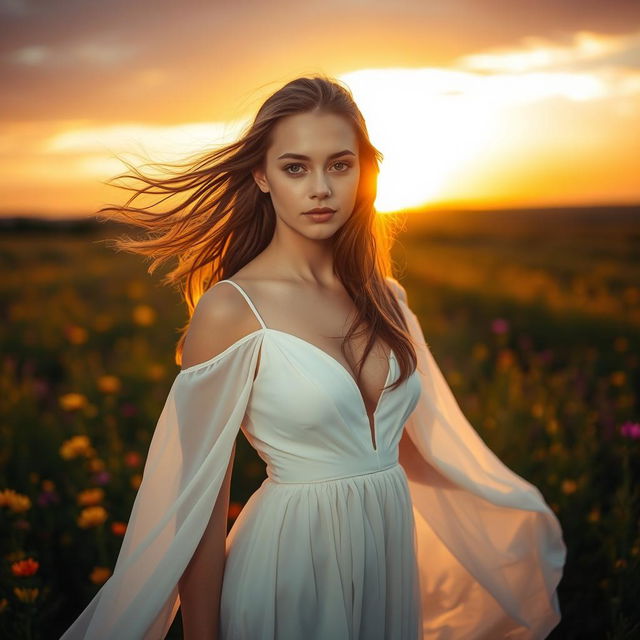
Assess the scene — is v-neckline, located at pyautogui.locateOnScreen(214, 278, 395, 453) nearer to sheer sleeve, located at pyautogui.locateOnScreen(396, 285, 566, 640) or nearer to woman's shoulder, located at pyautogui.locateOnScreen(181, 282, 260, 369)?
woman's shoulder, located at pyautogui.locateOnScreen(181, 282, 260, 369)

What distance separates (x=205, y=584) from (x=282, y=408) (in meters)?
0.51

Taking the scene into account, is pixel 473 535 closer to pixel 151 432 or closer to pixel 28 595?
pixel 28 595

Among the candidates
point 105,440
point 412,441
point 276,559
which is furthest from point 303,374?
point 105,440

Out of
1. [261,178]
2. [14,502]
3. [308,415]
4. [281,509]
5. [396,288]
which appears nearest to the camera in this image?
[308,415]

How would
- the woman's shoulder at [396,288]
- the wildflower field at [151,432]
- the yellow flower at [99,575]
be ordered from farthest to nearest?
the wildflower field at [151,432], the yellow flower at [99,575], the woman's shoulder at [396,288]

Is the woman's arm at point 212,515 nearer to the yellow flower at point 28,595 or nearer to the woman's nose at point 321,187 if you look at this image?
the woman's nose at point 321,187

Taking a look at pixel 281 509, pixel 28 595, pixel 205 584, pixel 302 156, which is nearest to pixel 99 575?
A: pixel 28 595

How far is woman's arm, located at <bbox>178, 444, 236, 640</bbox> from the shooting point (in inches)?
68.1

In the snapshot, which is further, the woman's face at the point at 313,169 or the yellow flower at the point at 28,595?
the yellow flower at the point at 28,595

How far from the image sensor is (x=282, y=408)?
1706mm

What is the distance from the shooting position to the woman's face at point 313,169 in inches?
71.2

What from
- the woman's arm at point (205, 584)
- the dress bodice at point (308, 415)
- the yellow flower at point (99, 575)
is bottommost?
the yellow flower at point (99, 575)

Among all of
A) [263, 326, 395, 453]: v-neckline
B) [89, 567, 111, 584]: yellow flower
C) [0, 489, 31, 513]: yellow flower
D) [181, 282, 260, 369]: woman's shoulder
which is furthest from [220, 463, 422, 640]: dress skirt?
[0, 489, 31, 513]: yellow flower

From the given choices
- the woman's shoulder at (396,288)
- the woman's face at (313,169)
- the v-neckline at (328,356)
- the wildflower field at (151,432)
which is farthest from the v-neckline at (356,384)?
the wildflower field at (151,432)
